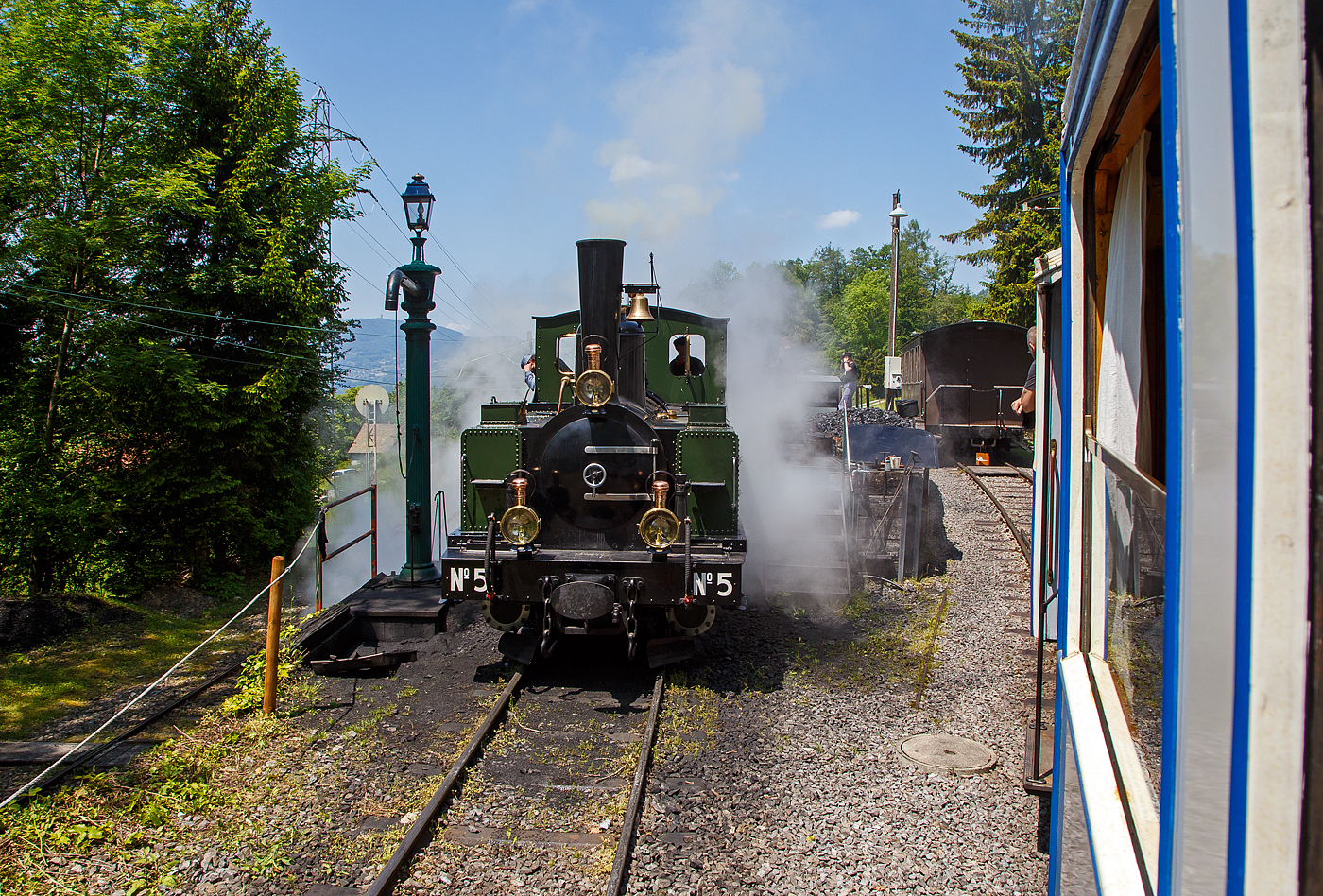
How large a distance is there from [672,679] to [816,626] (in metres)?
2.05

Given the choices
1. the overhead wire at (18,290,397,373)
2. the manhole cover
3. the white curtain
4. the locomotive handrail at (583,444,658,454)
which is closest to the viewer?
→ the white curtain

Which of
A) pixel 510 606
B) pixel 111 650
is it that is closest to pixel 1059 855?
pixel 510 606

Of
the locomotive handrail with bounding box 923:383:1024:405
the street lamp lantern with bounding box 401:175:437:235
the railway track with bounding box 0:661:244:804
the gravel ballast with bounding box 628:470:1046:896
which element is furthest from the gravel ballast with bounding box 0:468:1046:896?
the locomotive handrail with bounding box 923:383:1024:405

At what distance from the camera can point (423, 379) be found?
8.78 m

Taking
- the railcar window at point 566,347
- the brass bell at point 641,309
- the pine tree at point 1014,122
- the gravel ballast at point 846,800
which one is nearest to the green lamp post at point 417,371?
the railcar window at point 566,347

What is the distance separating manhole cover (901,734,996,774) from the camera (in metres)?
5.02

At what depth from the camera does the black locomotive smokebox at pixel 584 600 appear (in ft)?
19.4

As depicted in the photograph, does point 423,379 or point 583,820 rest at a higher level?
point 423,379

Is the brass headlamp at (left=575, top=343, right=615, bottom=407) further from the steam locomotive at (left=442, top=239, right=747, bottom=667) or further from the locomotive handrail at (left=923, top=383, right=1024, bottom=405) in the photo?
the locomotive handrail at (left=923, top=383, right=1024, bottom=405)

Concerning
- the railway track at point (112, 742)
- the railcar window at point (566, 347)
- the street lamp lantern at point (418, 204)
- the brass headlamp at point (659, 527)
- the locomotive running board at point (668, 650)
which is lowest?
the railway track at point (112, 742)

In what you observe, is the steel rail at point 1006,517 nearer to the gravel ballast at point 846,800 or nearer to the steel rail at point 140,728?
the gravel ballast at point 846,800

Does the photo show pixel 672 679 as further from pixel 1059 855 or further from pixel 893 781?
pixel 1059 855

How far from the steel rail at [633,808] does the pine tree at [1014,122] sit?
60.3 ft

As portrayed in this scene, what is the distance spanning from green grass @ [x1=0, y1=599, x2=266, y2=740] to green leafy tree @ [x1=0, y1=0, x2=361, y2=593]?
6.73ft
